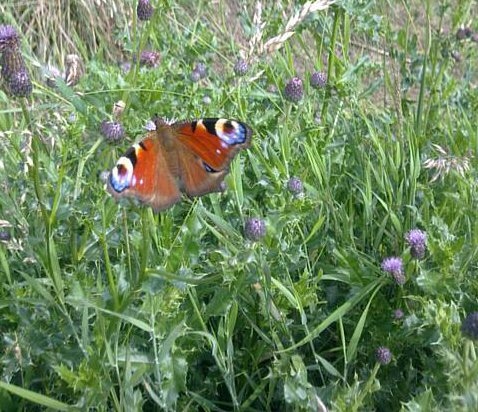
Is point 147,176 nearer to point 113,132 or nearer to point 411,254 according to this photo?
point 113,132

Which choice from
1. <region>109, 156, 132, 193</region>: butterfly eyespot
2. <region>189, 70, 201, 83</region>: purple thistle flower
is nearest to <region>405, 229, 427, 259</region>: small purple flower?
<region>109, 156, 132, 193</region>: butterfly eyespot

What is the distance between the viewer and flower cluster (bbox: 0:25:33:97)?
2.28 meters

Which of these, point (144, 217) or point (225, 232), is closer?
point (144, 217)

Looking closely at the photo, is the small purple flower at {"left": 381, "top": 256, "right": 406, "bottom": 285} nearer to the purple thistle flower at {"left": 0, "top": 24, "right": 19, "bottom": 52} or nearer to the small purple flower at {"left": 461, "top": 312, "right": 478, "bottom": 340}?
the small purple flower at {"left": 461, "top": 312, "right": 478, "bottom": 340}

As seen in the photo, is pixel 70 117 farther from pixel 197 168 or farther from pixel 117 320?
pixel 117 320

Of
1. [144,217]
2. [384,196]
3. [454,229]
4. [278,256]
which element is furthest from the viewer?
[384,196]

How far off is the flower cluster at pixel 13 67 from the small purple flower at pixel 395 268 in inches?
48.8

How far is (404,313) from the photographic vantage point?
104 inches

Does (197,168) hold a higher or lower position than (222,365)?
higher

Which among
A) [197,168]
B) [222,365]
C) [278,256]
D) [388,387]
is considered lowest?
[388,387]

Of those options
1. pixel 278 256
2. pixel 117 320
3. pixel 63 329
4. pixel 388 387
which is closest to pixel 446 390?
pixel 388 387

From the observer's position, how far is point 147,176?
2.32 meters

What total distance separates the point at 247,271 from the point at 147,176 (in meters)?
0.42

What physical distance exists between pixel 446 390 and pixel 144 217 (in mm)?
1010
